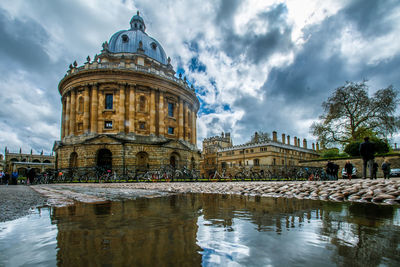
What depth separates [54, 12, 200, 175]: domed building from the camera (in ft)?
84.3

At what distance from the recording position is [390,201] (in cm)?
385

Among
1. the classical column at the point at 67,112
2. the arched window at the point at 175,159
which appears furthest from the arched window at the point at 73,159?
the arched window at the point at 175,159

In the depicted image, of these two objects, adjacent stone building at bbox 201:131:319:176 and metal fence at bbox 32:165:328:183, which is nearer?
metal fence at bbox 32:165:328:183

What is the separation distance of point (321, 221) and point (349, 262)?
4.08 ft

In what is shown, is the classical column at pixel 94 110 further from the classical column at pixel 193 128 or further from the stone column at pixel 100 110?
the classical column at pixel 193 128

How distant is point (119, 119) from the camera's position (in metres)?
27.1

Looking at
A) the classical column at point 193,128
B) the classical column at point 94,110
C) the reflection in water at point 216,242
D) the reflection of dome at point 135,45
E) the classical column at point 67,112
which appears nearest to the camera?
the reflection in water at point 216,242

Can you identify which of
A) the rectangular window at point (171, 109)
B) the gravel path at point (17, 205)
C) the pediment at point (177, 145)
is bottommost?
the gravel path at point (17, 205)

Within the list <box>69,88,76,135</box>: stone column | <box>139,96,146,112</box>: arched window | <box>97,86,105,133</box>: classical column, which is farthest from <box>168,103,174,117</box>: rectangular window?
<box>69,88,76,135</box>: stone column

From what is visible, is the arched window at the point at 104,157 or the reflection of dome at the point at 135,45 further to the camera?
the reflection of dome at the point at 135,45

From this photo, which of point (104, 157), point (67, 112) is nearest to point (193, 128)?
point (104, 157)

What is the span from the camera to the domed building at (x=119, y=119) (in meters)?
25.7

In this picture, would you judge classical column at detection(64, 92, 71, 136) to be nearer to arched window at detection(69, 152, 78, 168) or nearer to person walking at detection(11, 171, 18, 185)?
arched window at detection(69, 152, 78, 168)

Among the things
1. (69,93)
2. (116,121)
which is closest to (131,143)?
(116,121)
